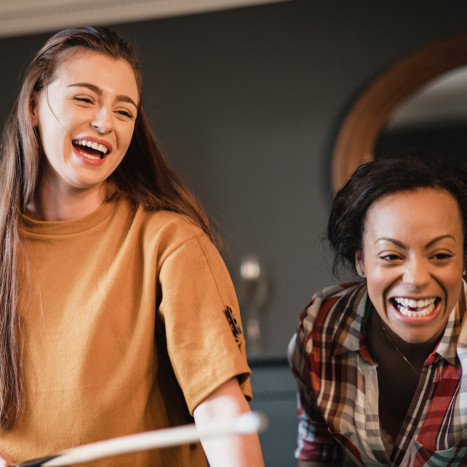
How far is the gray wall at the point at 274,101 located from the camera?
3225 millimetres

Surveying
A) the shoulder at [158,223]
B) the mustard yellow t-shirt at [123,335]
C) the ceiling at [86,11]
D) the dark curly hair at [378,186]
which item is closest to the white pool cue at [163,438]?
the mustard yellow t-shirt at [123,335]

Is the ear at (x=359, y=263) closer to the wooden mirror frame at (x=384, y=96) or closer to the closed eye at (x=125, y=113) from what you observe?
the closed eye at (x=125, y=113)

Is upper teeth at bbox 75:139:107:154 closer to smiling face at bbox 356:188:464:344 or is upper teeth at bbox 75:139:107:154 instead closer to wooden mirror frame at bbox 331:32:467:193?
smiling face at bbox 356:188:464:344

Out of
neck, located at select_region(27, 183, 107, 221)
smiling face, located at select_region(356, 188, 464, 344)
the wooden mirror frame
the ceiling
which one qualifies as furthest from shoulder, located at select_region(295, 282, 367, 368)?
the ceiling

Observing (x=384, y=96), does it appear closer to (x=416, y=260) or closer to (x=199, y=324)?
(x=416, y=260)

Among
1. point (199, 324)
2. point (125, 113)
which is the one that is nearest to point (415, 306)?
point (199, 324)

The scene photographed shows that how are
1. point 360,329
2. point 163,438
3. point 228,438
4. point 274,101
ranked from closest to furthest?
point 163,438 → point 228,438 → point 360,329 → point 274,101

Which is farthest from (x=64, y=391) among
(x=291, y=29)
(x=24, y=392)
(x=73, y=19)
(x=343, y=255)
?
(x=73, y=19)

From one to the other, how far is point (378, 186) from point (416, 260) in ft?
0.47

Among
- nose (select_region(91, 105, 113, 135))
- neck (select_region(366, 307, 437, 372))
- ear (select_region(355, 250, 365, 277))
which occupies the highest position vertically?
nose (select_region(91, 105, 113, 135))

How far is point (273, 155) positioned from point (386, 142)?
550 millimetres

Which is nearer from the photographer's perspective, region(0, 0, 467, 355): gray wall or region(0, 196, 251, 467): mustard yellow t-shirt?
region(0, 196, 251, 467): mustard yellow t-shirt

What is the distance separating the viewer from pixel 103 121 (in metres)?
1.07

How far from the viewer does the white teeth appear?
1029 millimetres
